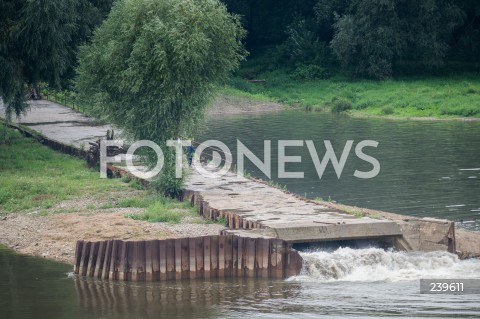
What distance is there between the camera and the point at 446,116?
204ft

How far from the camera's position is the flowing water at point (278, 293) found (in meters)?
20.5

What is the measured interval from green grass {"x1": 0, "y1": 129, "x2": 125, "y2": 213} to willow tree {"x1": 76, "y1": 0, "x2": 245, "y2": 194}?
12.9 ft

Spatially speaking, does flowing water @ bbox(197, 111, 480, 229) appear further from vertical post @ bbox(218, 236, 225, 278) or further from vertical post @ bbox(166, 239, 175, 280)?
vertical post @ bbox(166, 239, 175, 280)

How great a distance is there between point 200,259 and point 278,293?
2642 mm

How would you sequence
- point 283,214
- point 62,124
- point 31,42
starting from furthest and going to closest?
point 62,124 < point 31,42 < point 283,214

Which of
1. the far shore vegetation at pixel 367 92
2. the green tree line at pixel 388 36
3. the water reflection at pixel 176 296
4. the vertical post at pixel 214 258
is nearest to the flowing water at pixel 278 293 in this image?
the water reflection at pixel 176 296

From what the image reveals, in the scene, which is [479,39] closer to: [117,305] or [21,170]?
[21,170]

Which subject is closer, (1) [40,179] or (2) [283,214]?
(2) [283,214]

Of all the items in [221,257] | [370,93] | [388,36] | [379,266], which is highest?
[388,36]

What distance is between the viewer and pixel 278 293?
22.2 meters

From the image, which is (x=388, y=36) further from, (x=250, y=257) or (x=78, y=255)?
(x=78, y=255)

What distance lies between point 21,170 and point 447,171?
18.6 m

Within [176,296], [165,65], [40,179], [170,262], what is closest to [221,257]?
[170,262]

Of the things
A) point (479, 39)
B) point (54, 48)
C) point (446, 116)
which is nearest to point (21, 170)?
point (54, 48)
